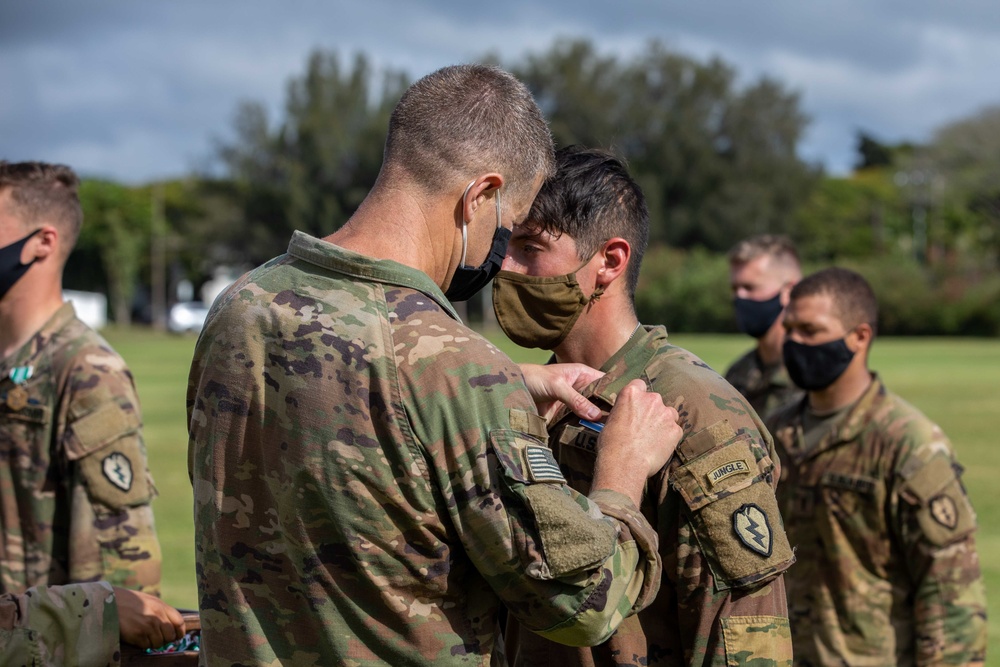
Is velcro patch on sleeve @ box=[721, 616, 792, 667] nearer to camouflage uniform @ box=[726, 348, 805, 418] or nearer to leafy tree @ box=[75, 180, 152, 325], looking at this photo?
camouflage uniform @ box=[726, 348, 805, 418]

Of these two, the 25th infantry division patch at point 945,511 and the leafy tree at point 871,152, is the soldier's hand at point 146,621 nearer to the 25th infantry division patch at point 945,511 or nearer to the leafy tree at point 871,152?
the 25th infantry division patch at point 945,511

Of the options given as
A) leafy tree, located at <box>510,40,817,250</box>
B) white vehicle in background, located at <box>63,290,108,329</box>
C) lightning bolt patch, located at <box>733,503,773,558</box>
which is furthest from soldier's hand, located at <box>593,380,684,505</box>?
leafy tree, located at <box>510,40,817,250</box>

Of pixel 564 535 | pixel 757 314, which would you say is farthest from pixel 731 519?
pixel 757 314

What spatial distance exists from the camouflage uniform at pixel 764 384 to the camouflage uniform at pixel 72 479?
13.0ft

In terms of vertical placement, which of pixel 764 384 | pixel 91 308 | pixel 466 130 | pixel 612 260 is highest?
pixel 466 130

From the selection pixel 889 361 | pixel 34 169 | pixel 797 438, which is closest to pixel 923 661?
pixel 797 438

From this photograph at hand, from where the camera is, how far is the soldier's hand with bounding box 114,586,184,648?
296cm

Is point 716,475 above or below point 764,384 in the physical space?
above

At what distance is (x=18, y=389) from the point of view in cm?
452

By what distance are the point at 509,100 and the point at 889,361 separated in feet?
109

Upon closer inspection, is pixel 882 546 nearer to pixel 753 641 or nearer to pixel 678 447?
pixel 753 641

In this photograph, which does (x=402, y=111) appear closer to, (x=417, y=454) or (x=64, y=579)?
(x=417, y=454)

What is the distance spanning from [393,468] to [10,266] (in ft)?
9.88

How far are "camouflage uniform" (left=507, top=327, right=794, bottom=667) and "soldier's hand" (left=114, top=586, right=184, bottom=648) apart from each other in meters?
1.00
